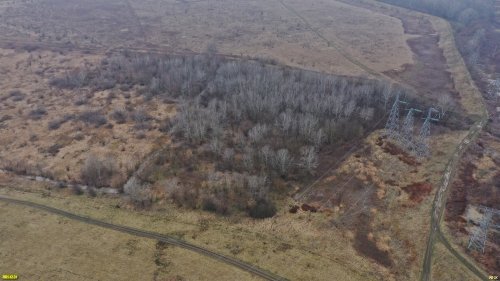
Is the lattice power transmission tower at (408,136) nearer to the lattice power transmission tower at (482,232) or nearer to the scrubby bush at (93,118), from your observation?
the lattice power transmission tower at (482,232)

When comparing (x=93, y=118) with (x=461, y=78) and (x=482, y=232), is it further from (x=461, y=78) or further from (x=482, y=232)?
(x=461, y=78)

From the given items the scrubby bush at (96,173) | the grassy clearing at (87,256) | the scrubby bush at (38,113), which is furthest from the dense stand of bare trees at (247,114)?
the scrubby bush at (38,113)

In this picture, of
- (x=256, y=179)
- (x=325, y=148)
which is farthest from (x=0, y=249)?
(x=325, y=148)

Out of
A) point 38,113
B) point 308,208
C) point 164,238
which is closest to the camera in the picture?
point 164,238

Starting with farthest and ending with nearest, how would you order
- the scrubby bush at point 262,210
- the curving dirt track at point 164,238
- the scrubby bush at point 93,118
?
1. the scrubby bush at point 93,118
2. the scrubby bush at point 262,210
3. the curving dirt track at point 164,238

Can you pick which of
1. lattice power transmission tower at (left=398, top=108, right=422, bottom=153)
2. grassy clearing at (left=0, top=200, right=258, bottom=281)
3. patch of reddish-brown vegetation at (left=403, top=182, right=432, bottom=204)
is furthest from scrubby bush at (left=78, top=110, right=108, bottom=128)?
lattice power transmission tower at (left=398, top=108, right=422, bottom=153)

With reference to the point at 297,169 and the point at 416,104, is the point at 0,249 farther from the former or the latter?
the point at 416,104

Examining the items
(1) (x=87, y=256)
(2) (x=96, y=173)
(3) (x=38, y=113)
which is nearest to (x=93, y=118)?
(3) (x=38, y=113)
